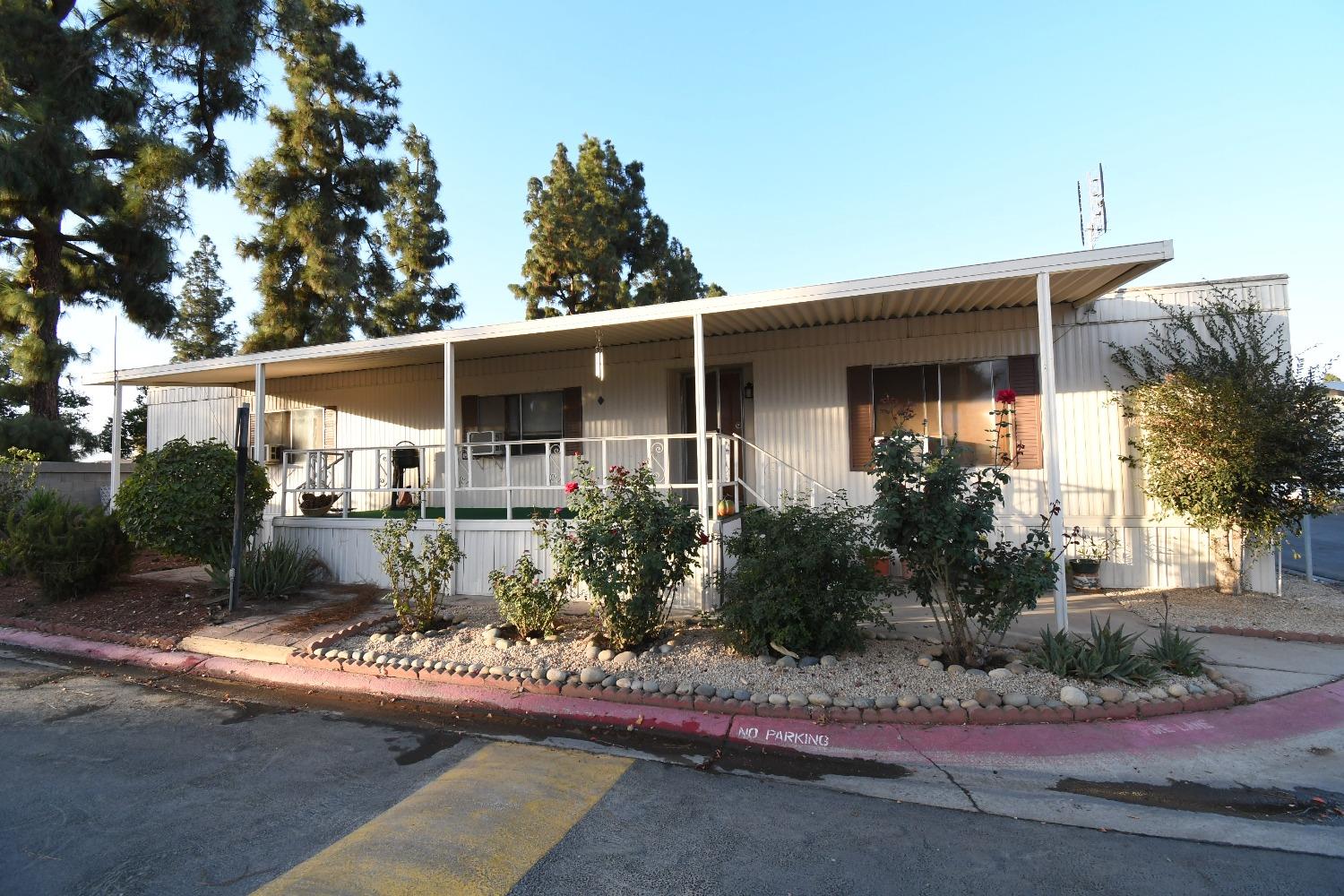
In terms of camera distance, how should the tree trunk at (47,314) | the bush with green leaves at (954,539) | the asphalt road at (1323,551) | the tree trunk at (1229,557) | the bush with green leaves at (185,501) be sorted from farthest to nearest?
1. the tree trunk at (47,314)
2. the asphalt road at (1323,551)
3. the bush with green leaves at (185,501)
4. the tree trunk at (1229,557)
5. the bush with green leaves at (954,539)

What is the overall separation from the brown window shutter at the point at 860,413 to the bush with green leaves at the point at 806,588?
3392 millimetres

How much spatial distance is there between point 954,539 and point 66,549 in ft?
32.1

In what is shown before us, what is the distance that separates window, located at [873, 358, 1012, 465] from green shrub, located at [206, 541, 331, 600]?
7.32 meters

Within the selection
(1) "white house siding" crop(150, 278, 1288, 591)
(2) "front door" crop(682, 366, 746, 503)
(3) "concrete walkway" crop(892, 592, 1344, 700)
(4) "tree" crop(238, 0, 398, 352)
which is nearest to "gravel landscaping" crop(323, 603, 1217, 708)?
(3) "concrete walkway" crop(892, 592, 1344, 700)

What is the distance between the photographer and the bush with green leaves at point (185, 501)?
25.5 feet

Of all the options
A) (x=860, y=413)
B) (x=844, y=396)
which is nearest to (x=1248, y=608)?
(x=860, y=413)

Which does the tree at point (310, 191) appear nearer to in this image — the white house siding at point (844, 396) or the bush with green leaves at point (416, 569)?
Answer: the white house siding at point (844, 396)

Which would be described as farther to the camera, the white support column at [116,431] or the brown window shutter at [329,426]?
the brown window shutter at [329,426]

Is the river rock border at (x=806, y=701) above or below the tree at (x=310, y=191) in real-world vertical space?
below

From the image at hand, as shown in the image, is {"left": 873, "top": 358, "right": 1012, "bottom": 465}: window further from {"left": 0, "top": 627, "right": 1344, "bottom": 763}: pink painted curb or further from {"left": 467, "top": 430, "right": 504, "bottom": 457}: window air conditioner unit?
{"left": 467, "top": 430, "right": 504, "bottom": 457}: window air conditioner unit

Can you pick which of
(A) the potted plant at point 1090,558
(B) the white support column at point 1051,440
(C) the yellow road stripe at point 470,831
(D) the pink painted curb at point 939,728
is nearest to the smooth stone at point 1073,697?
(D) the pink painted curb at point 939,728

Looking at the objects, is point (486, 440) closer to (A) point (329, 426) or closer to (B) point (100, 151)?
(A) point (329, 426)

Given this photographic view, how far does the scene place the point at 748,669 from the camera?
5219 mm

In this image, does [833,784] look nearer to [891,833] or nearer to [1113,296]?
[891,833]
